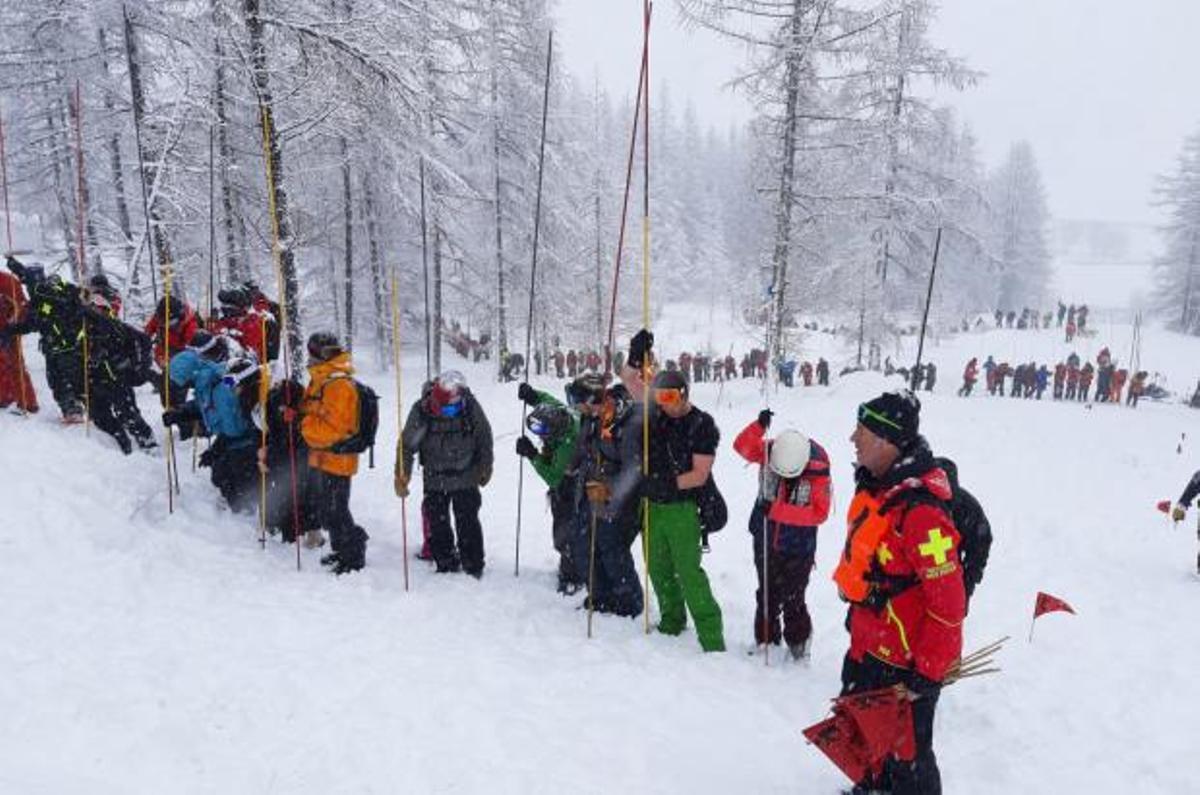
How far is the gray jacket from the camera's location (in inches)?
257

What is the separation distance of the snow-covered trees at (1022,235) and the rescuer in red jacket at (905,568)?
62.9 m

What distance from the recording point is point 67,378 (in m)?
7.93

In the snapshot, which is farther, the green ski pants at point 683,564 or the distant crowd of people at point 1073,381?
the distant crowd of people at point 1073,381

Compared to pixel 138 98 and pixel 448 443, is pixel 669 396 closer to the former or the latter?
pixel 448 443

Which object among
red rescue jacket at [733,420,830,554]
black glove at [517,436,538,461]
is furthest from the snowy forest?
red rescue jacket at [733,420,830,554]

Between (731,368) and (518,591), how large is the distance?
25768 mm

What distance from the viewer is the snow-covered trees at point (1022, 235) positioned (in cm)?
5962

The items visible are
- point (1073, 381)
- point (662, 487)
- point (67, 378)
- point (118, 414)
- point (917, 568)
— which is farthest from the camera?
point (1073, 381)

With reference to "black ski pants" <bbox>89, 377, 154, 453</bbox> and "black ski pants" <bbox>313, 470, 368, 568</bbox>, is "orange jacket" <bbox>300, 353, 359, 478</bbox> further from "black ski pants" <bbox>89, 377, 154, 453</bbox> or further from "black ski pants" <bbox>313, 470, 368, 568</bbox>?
"black ski pants" <bbox>89, 377, 154, 453</bbox>

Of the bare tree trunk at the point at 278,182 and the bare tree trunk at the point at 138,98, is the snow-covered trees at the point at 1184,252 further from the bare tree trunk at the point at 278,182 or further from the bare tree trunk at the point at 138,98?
the bare tree trunk at the point at 138,98

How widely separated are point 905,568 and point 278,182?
34.9 feet

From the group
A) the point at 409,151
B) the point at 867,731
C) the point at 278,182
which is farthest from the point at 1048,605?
the point at 409,151

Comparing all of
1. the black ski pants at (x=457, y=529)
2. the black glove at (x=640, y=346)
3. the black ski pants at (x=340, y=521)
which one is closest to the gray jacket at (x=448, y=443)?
the black ski pants at (x=457, y=529)

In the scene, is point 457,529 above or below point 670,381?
below
